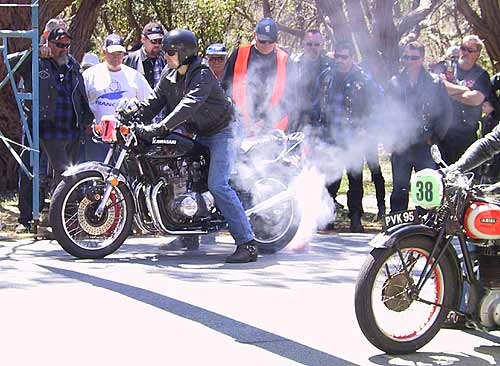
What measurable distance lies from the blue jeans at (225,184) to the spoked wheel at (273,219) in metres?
0.54

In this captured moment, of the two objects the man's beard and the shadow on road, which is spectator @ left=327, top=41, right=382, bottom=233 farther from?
the shadow on road

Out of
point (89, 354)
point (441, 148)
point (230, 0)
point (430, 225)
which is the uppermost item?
point (230, 0)

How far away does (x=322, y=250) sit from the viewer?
9750 millimetres

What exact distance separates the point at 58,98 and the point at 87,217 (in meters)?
2.07

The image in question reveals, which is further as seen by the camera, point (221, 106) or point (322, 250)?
point (322, 250)

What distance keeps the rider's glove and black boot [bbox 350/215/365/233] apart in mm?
3163

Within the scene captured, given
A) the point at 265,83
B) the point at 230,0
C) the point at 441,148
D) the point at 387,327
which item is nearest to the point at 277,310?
the point at 387,327

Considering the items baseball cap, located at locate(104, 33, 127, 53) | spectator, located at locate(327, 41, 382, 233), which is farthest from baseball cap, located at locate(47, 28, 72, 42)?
spectator, located at locate(327, 41, 382, 233)

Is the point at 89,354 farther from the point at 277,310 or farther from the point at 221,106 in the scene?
the point at 221,106

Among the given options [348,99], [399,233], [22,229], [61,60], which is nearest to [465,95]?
[348,99]

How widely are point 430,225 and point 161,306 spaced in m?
2.11

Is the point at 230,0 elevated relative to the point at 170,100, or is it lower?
elevated

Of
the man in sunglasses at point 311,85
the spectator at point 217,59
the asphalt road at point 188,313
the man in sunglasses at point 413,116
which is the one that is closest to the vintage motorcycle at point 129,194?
the asphalt road at point 188,313

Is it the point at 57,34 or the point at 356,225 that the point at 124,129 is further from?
the point at 356,225
